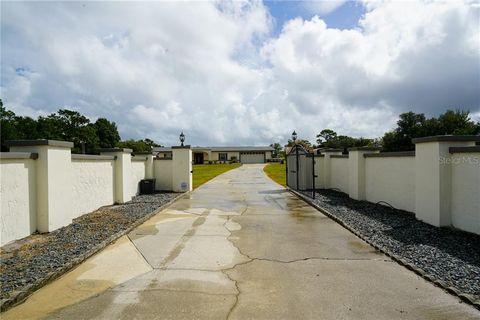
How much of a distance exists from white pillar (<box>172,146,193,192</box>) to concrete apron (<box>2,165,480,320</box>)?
8.90m

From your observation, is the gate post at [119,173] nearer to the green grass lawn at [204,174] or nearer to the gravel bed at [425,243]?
the green grass lawn at [204,174]

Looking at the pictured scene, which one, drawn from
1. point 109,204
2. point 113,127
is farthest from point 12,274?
point 113,127

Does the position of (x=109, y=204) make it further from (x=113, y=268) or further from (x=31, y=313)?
(x=31, y=313)

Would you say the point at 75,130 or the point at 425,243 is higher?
the point at 75,130

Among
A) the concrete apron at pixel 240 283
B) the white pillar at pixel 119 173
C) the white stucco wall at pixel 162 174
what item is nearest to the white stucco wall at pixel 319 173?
the white stucco wall at pixel 162 174

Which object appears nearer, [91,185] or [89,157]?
[89,157]

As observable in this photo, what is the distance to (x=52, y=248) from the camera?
6.12 metres

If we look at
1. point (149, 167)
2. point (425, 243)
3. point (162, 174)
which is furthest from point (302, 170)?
point (425, 243)

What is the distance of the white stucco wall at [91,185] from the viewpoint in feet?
30.6

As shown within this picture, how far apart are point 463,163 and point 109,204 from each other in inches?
436

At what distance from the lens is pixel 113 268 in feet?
17.1

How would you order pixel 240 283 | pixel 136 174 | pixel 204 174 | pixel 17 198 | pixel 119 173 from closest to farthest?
pixel 240 283 → pixel 17 198 → pixel 119 173 → pixel 136 174 → pixel 204 174

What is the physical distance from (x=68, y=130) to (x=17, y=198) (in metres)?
66.8

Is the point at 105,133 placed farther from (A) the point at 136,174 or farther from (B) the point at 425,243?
(B) the point at 425,243
